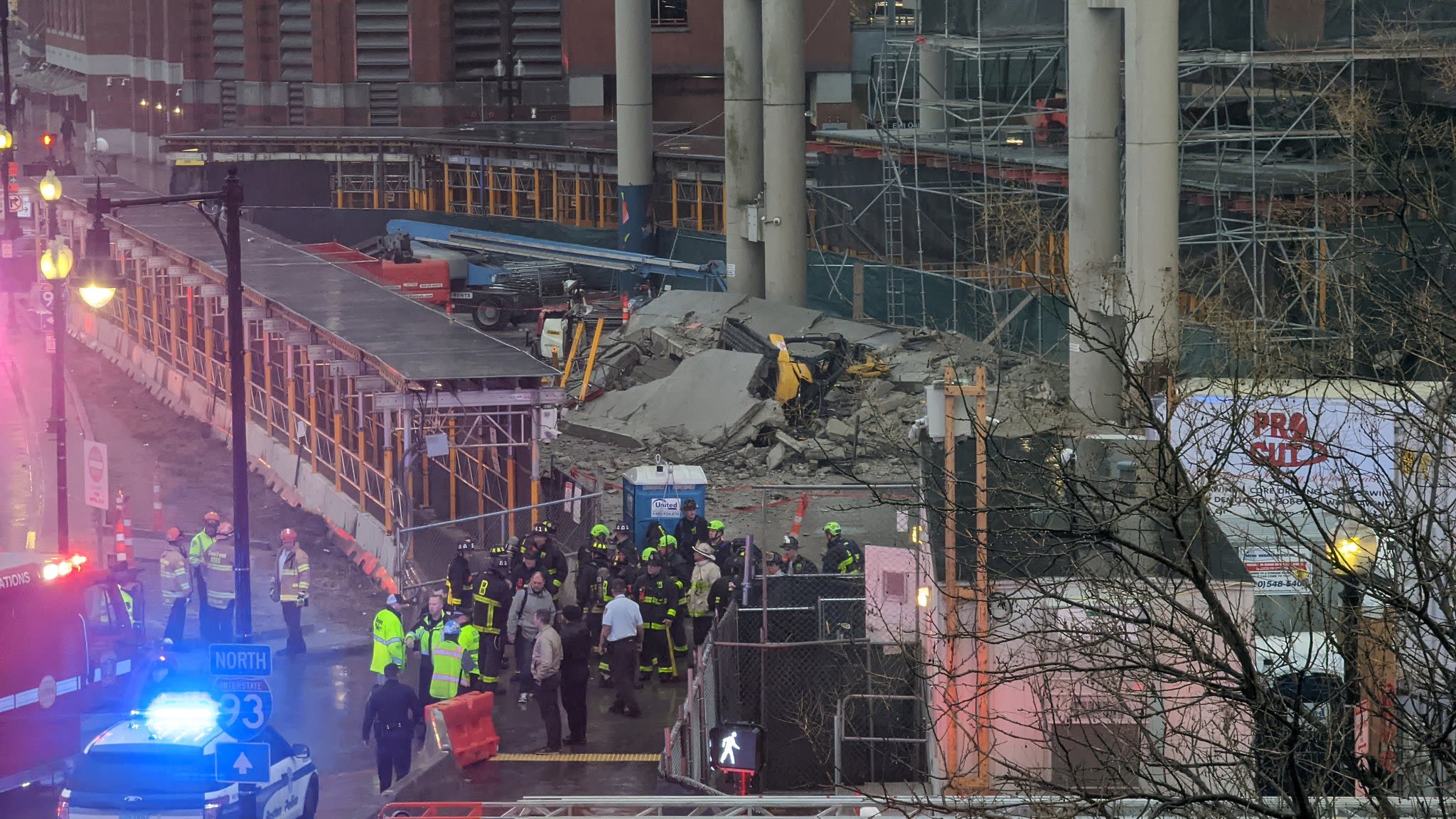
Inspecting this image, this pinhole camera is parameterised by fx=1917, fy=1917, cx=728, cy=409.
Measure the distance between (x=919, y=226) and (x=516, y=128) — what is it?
24121 millimetres

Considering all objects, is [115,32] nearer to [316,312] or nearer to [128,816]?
[316,312]

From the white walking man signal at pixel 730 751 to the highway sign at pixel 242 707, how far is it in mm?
3627

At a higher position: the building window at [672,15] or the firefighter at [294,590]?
the building window at [672,15]

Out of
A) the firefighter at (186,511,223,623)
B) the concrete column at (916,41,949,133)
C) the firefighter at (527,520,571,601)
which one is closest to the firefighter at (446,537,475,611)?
the firefighter at (527,520,571,601)

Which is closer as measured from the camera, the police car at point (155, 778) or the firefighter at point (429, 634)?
the police car at point (155, 778)

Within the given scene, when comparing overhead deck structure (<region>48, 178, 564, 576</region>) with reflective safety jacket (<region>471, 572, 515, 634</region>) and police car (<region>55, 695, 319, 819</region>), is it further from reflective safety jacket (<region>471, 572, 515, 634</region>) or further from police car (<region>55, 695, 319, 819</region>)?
police car (<region>55, 695, 319, 819</region>)

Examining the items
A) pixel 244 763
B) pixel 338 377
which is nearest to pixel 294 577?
pixel 338 377

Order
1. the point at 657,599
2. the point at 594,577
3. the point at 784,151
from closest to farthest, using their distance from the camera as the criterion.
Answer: the point at 657,599
the point at 594,577
the point at 784,151

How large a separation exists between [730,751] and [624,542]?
645 centimetres

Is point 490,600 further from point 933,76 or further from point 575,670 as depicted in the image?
point 933,76

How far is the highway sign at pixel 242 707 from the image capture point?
14.7 meters

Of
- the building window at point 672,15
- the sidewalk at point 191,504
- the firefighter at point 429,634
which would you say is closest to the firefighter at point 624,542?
the sidewalk at point 191,504

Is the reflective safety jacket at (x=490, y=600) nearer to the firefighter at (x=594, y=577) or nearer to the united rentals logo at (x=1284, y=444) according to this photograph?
the firefighter at (x=594, y=577)

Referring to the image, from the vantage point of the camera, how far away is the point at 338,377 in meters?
26.5
